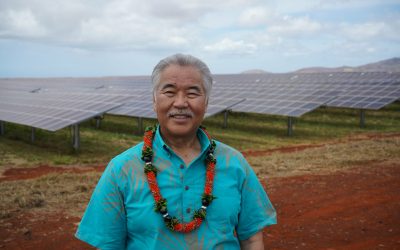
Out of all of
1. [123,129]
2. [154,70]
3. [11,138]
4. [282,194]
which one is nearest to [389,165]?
[282,194]

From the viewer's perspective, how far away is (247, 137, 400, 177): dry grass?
33.7ft

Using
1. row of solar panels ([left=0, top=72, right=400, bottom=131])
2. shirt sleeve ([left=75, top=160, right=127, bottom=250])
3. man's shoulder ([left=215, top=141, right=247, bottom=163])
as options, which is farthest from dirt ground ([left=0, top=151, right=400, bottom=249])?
row of solar panels ([left=0, top=72, right=400, bottom=131])

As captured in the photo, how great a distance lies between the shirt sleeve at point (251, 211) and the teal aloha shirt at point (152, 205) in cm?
5

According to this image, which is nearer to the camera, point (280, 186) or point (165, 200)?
point (165, 200)

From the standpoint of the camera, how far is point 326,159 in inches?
455

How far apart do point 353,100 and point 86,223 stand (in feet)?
75.0

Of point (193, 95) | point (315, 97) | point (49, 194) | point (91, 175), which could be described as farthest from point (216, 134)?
point (193, 95)

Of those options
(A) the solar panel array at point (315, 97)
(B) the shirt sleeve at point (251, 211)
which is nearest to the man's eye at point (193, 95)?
(B) the shirt sleeve at point (251, 211)

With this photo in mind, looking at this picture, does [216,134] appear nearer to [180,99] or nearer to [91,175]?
[91,175]

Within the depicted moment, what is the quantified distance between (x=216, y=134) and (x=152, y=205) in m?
17.3

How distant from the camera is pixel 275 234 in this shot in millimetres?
5836

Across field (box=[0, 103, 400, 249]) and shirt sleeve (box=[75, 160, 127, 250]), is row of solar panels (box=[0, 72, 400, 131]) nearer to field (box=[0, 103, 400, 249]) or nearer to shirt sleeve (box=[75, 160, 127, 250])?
field (box=[0, 103, 400, 249])

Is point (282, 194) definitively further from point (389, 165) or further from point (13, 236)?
point (13, 236)

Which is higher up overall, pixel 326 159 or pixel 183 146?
pixel 183 146
